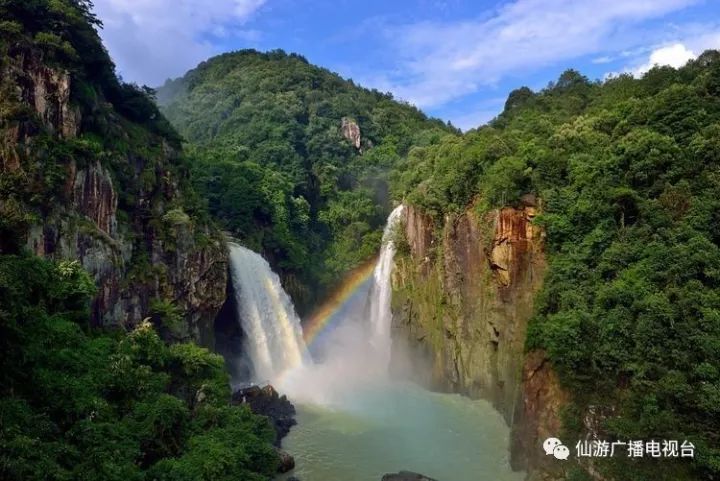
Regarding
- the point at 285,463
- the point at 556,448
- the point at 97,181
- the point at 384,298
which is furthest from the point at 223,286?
the point at 556,448

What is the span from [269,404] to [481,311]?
417 inches

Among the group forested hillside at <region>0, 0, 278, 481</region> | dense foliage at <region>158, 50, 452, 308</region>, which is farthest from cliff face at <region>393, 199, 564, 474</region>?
dense foliage at <region>158, 50, 452, 308</region>

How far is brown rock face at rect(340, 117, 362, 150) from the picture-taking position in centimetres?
6442

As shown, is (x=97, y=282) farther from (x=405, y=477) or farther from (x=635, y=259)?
(x=635, y=259)

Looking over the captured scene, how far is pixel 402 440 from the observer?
19.8 metres

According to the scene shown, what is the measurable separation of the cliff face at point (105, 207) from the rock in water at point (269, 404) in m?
4.19

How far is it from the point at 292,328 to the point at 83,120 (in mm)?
17210

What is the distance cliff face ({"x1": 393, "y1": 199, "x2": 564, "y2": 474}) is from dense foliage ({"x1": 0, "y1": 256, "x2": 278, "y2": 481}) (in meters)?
8.50

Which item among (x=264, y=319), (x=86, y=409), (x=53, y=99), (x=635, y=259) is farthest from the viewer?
(x=264, y=319)

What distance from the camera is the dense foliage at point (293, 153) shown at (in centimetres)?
4159

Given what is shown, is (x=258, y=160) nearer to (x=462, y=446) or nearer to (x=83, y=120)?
(x=83, y=120)

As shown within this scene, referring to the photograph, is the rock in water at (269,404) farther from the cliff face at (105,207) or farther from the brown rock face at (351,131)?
the brown rock face at (351,131)

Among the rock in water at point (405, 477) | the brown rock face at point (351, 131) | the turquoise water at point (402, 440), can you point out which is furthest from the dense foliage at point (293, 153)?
the rock in water at point (405, 477)

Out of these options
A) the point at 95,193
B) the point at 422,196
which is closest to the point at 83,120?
the point at 95,193
